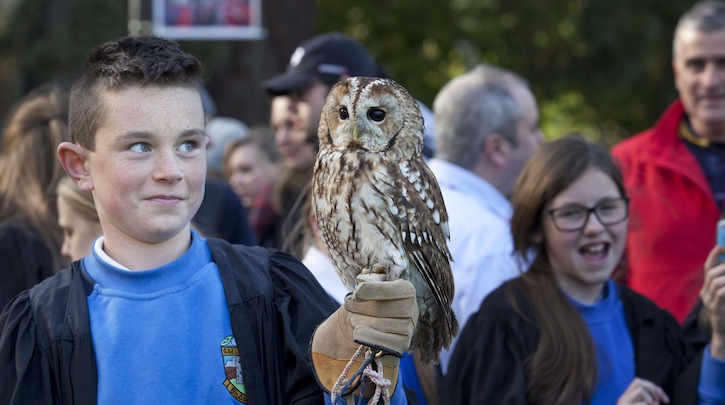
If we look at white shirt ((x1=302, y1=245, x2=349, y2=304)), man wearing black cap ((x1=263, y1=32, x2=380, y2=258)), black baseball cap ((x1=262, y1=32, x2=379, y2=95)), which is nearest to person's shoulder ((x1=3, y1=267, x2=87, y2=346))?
white shirt ((x1=302, y1=245, x2=349, y2=304))

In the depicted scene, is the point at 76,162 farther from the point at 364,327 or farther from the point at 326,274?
the point at 326,274

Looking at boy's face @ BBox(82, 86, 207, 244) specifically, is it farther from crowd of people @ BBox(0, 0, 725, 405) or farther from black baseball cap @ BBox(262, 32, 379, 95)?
black baseball cap @ BBox(262, 32, 379, 95)

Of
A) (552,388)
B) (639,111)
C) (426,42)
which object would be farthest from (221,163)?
(639,111)

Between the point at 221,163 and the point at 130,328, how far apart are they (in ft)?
14.9

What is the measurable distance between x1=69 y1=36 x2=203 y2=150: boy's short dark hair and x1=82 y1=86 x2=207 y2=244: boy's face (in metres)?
0.02

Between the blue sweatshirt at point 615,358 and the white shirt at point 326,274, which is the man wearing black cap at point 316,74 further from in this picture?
the blue sweatshirt at point 615,358

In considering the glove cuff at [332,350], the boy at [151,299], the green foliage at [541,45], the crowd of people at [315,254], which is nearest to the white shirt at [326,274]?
the crowd of people at [315,254]

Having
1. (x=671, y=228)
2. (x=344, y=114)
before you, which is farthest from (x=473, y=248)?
(x=344, y=114)

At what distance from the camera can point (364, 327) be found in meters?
2.18

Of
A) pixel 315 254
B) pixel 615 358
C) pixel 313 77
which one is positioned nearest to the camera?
pixel 615 358

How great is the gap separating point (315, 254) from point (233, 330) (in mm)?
1450

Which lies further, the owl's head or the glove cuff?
the owl's head

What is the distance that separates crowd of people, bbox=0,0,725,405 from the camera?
2.19 metres

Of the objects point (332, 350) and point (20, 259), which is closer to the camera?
point (332, 350)
